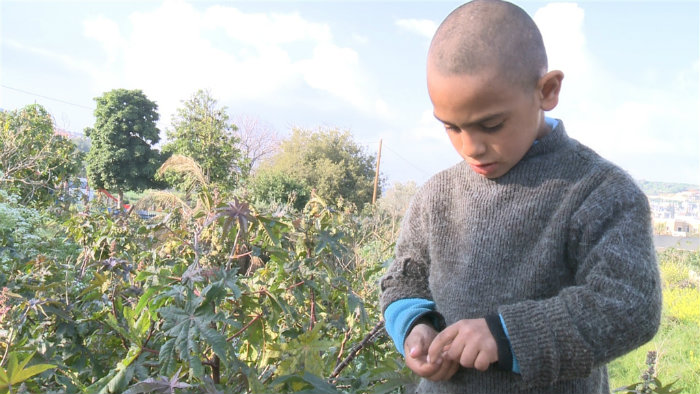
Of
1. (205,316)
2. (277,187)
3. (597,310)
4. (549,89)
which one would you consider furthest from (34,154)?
(277,187)

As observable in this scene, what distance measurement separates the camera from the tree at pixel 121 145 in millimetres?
20625

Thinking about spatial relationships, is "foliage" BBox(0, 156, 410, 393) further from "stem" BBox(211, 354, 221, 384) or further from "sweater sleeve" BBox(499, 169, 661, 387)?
"sweater sleeve" BBox(499, 169, 661, 387)

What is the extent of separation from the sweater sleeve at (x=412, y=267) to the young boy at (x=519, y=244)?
36mm

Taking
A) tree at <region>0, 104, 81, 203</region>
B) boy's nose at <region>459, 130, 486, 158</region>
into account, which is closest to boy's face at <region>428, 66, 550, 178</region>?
boy's nose at <region>459, 130, 486, 158</region>

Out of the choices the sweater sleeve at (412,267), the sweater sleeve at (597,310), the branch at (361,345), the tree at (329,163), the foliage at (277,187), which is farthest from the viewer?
the tree at (329,163)

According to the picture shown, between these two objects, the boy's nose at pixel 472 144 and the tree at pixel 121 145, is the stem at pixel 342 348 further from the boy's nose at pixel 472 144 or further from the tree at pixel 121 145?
the tree at pixel 121 145

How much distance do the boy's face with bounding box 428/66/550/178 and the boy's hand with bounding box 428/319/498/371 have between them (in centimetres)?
27

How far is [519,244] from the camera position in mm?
929

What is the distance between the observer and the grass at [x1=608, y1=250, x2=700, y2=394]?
4086 mm

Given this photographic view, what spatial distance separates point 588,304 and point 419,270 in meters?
0.35

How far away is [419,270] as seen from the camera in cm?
110

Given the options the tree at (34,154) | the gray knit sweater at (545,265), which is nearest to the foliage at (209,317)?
the gray knit sweater at (545,265)

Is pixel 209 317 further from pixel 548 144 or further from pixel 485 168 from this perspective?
pixel 548 144

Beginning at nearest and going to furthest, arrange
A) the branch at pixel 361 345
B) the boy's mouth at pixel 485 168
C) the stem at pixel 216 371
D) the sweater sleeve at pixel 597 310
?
the sweater sleeve at pixel 597 310, the boy's mouth at pixel 485 168, the stem at pixel 216 371, the branch at pixel 361 345
